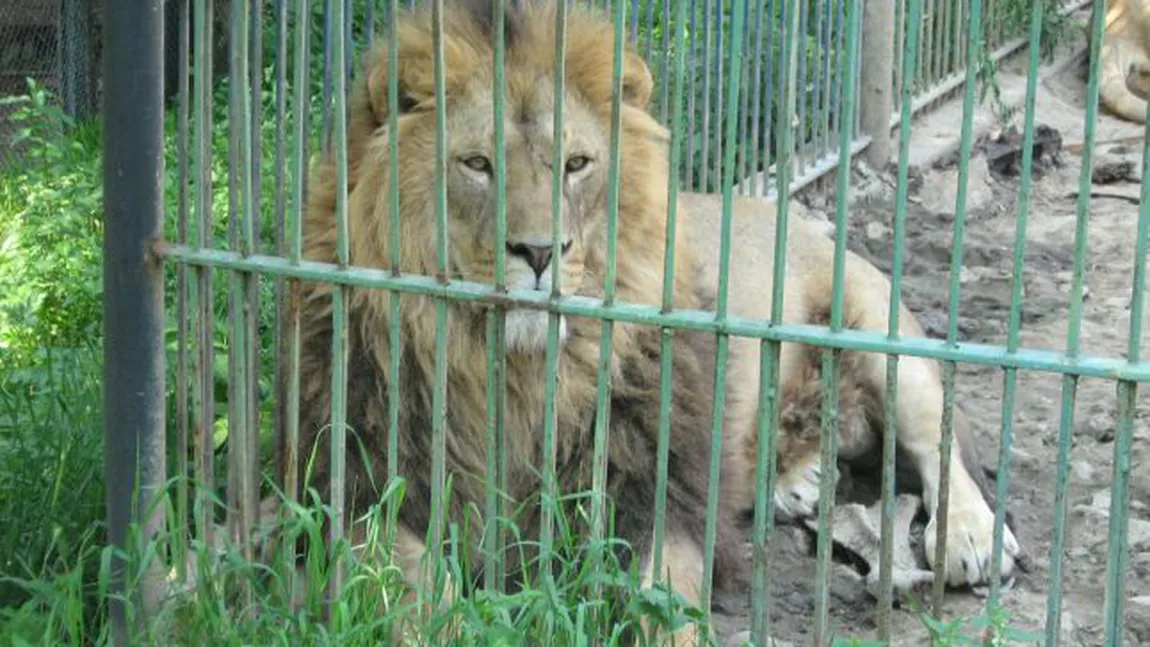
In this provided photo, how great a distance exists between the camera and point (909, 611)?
4.11 m

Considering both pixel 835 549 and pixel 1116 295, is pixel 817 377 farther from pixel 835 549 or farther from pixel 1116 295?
pixel 1116 295

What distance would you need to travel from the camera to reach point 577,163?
3646mm

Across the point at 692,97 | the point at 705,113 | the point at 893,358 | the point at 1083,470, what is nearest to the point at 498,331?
the point at 893,358

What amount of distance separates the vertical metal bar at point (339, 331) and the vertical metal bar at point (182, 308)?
29 cm

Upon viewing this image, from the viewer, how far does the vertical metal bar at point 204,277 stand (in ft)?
11.1

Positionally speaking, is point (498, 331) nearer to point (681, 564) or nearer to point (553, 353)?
point (553, 353)

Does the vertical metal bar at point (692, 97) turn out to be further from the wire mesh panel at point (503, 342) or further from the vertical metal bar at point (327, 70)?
the vertical metal bar at point (327, 70)

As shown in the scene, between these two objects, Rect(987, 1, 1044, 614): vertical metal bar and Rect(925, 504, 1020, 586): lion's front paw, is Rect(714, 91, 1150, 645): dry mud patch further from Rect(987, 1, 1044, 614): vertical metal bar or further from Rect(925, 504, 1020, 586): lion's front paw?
Rect(987, 1, 1044, 614): vertical metal bar

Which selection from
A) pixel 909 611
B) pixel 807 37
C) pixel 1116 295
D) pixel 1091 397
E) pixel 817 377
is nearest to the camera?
pixel 909 611

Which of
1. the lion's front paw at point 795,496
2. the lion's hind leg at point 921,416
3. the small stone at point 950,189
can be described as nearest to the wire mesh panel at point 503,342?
the lion's hind leg at point 921,416

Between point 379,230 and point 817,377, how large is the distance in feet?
4.93

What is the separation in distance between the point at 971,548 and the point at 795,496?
531mm

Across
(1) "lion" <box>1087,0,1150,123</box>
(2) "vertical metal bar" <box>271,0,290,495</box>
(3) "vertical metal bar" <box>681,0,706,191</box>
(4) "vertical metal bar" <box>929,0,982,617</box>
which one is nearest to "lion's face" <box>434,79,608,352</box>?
(2) "vertical metal bar" <box>271,0,290,495</box>

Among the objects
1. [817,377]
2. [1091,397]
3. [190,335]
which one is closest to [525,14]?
[190,335]
